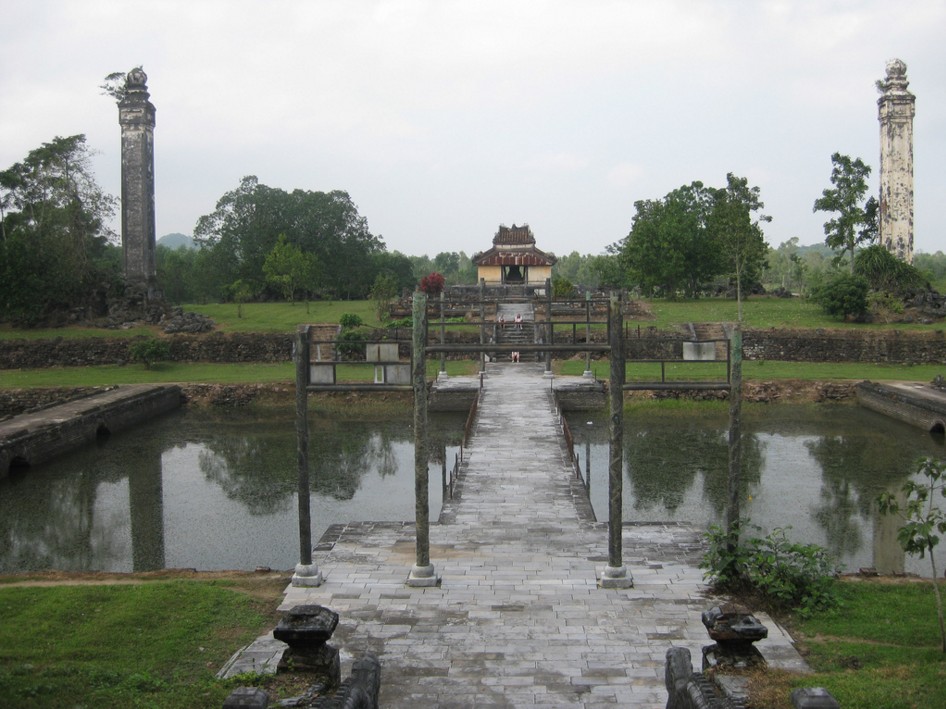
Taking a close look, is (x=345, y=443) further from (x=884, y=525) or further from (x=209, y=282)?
(x=209, y=282)

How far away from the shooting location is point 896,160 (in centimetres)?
3622

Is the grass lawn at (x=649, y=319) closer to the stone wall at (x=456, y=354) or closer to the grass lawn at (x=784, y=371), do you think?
the stone wall at (x=456, y=354)

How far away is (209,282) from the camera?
172 feet

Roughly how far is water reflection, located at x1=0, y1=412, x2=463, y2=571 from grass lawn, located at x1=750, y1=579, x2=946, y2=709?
6.81 meters

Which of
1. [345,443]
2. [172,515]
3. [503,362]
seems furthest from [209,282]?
[172,515]

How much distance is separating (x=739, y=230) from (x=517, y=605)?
29.5m

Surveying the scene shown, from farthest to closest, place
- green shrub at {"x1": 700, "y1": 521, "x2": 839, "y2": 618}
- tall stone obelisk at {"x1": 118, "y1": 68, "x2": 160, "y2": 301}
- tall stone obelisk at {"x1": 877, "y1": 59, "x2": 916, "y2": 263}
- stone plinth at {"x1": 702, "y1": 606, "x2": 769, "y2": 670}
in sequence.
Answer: tall stone obelisk at {"x1": 877, "y1": 59, "x2": 916, "y2": 263} < tall stone obelisk at {"x1": 118, "y1": 68, "x2": 160, "y2": 301} < green shrub at {"x1": 700, "y1": 521, "x2": 839, "y2": 618} < stone plinth at {"x1": 702, "y1": 606, "x2": 769, "y2": 670}

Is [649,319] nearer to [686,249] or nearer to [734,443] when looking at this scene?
[686,249]

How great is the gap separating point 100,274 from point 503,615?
33.0 meters

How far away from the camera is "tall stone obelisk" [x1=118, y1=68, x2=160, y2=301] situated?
116ft

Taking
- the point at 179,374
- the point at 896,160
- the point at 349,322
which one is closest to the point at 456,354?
the point at 349,322

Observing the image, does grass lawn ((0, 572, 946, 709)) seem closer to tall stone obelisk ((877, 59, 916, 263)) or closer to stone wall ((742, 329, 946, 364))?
stone wall ((742, 329, 946, 364))

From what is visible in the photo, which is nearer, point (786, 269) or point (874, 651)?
point (874, 651)

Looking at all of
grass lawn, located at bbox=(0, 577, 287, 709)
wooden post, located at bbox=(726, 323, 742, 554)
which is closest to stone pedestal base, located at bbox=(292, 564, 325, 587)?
grass lawn, located at bbox=(0, 577, 287, 709)
